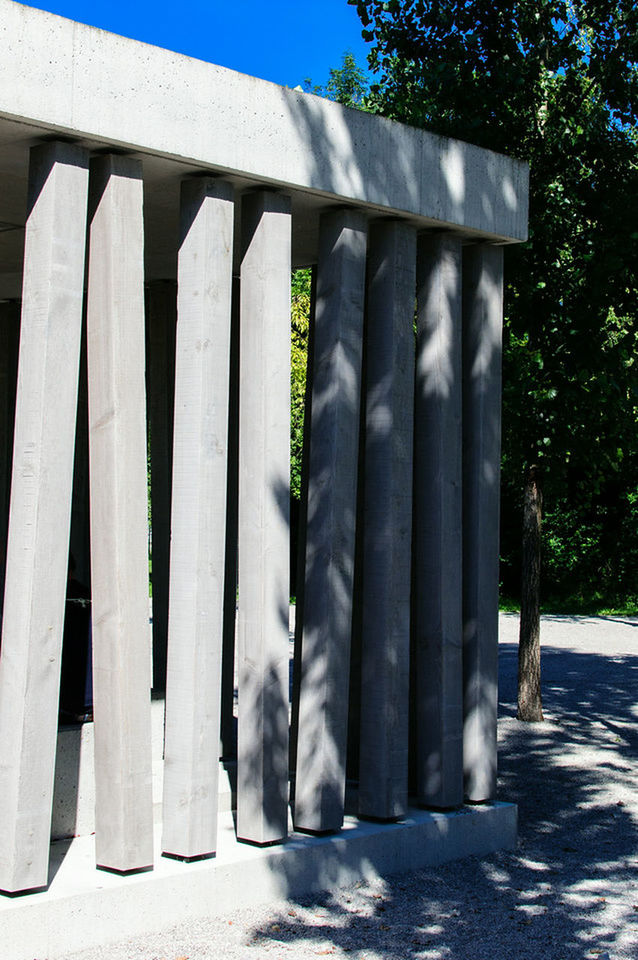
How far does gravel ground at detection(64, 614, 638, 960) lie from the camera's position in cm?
562

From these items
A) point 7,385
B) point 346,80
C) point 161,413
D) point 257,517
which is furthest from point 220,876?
Result: point 346,80

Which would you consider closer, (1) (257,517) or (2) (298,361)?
(1) (257,517)

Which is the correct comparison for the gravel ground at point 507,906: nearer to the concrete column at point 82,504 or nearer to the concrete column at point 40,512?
the concrete column at point 40,512

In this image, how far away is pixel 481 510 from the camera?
7625 mm

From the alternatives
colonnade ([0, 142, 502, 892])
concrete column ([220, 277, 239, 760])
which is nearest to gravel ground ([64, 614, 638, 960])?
colonnade ([0, 142, 502, 892])

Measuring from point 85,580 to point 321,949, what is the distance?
4.49 m

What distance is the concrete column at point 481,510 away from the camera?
296 inches

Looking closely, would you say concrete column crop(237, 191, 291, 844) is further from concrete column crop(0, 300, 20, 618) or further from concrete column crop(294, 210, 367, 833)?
concrete column crop(0, 300, 20, 618)

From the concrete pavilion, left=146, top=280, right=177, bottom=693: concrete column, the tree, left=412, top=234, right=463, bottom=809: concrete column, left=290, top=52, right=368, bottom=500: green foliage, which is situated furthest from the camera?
left=290, top=52, right=368, bottom=500: green foliage

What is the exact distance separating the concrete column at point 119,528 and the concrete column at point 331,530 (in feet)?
3.77

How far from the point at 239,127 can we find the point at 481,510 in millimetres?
2830

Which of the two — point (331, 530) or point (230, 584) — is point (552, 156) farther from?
point (331, 530)

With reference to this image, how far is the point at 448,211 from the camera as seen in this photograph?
7281mm

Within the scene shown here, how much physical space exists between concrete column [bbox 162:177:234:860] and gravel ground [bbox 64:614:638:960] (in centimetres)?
55
